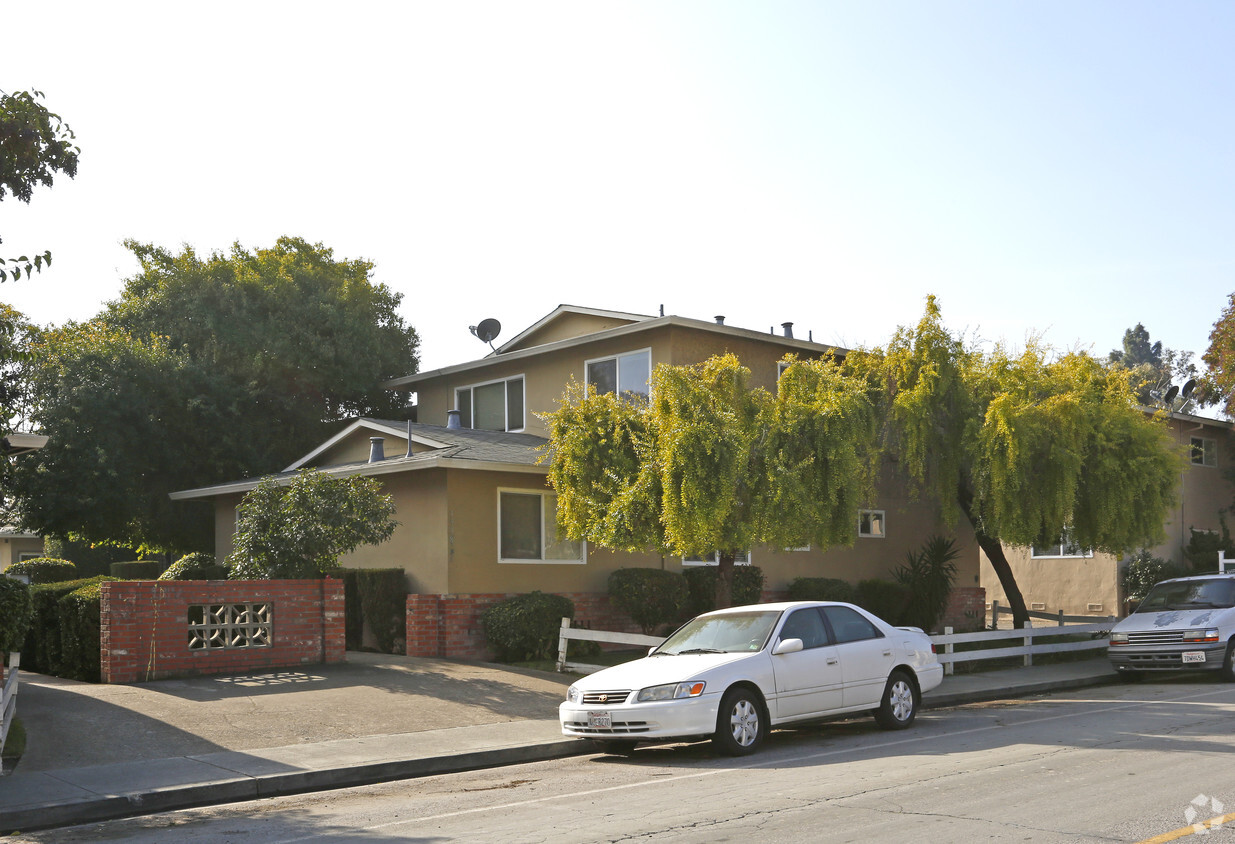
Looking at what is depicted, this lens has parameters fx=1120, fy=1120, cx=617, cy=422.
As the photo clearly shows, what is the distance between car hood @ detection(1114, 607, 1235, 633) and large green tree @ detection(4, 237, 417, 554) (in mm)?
20950

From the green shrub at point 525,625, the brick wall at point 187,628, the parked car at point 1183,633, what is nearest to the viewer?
the brick wall at point 187,628

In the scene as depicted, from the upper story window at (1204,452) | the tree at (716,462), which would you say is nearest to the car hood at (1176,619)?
the tree at (716,462)

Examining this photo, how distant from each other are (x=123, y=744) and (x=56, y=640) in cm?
630

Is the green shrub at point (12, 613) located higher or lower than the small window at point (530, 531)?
lower

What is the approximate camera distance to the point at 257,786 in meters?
9.70

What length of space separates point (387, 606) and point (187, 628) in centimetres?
482

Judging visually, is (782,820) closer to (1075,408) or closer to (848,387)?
(848,387)

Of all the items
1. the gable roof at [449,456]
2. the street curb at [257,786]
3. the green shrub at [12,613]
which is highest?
the gable roof at [449,456]

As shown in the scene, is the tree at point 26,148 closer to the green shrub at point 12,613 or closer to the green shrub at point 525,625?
the green shrub at point 12,613

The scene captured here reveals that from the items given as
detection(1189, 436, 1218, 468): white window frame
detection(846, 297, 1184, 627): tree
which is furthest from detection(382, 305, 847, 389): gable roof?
detection(1189, 436, 1218, 468): white window frame

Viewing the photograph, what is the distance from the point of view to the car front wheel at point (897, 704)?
1250 centimetres

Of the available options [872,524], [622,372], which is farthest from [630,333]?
[872,524]

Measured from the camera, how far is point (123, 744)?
1116 cm

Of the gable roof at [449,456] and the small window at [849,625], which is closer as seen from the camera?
the small window at [849,625]
